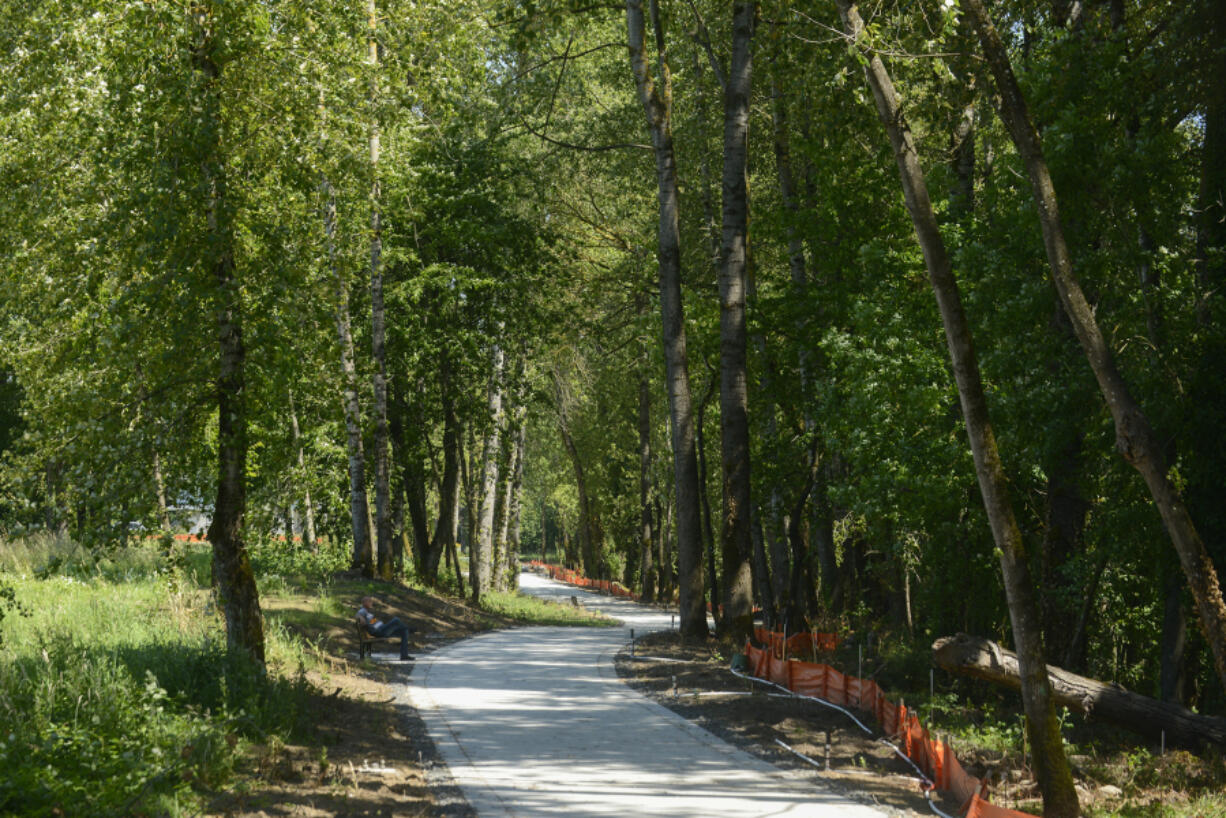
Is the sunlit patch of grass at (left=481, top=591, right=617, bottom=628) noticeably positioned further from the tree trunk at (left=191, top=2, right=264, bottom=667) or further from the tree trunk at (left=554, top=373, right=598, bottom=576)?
the tree trunk at (left=191, top=2, right=264, bottom=667)

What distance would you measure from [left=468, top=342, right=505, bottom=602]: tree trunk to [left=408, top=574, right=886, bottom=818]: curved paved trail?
14.9 m

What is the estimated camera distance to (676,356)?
20.3 metres

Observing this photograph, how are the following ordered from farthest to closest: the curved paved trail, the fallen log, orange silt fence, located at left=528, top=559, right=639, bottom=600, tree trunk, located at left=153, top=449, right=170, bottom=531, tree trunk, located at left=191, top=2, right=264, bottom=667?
orange silt fence, located at left=528, top=559, right=639, bottom=600, the fallen log, tree trunk, located at left=191, top=2, right=264, bottom=667, tree trunk, located at left=153, top=449, right=170, bottom=531, the curved paved trail

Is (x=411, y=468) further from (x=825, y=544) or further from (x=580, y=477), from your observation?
(x=580, y=477)

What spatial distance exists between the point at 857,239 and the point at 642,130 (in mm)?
8755

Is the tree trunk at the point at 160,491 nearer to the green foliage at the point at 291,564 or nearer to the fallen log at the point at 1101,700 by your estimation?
the fallen log at the point at 1101,700

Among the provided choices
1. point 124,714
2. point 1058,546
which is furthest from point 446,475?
point 124,714

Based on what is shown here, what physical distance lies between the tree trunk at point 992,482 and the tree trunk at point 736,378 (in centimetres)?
928

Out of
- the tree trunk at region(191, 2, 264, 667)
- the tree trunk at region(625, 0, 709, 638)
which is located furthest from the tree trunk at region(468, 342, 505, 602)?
the tree trunk at region(191, 2, 264, 667)

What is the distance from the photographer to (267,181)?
11609 mm

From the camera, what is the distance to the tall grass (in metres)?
7.06

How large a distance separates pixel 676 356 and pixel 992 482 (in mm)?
11186

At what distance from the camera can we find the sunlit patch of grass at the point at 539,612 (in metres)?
33.3

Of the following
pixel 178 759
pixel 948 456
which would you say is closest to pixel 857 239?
pixel 948 456
